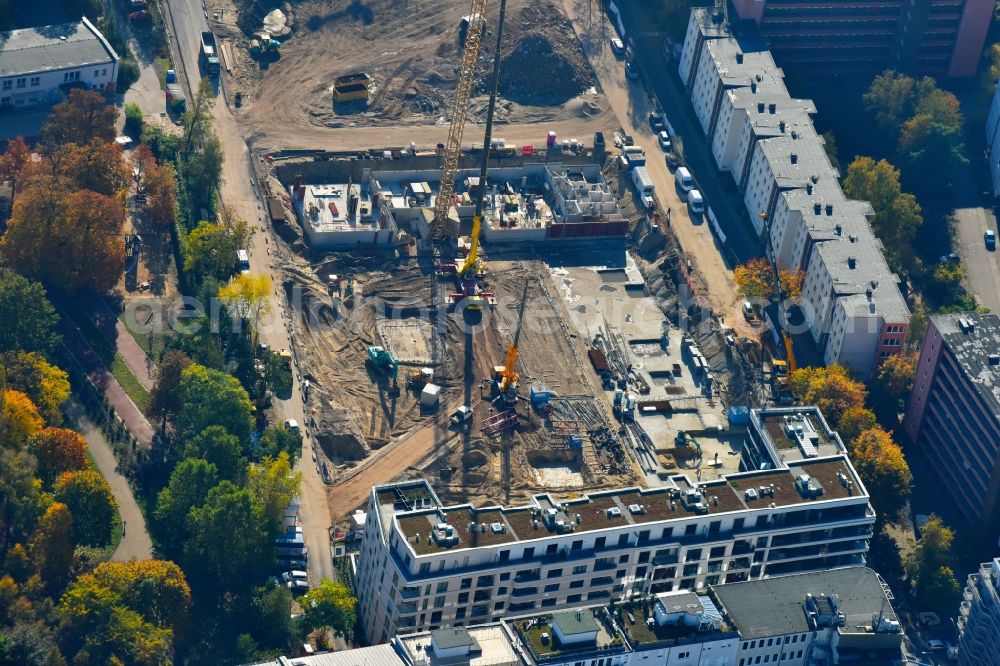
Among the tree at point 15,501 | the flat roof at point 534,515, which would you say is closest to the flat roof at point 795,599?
the flat roof at point 534,515

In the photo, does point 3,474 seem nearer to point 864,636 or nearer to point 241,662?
point 241,662

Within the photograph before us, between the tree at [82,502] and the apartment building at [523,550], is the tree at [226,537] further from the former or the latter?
the apartment building at [523,550]

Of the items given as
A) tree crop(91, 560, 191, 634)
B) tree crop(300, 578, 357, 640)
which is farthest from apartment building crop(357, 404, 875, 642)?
tree crop(91, 560, 191, 634)

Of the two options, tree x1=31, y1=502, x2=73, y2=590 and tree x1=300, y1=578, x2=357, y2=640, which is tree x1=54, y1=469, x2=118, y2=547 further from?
tree x1=300, y1=578, x2=357, y2=640

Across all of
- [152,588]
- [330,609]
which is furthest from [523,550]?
[152,588]

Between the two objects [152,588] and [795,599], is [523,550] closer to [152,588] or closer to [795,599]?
[795,599]

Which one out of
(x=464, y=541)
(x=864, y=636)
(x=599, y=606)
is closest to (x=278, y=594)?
(x=464, y=541)
